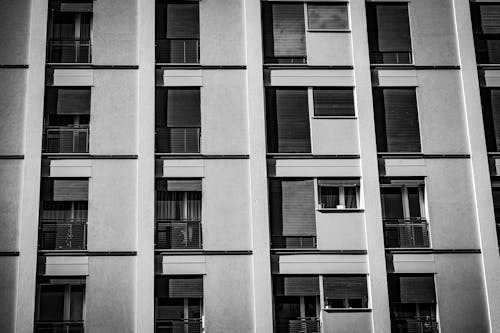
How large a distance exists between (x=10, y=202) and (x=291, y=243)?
7.28m

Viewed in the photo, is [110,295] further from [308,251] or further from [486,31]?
[486,31]

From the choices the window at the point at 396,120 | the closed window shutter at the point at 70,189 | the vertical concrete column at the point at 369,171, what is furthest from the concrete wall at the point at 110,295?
the window at the point at 396,120

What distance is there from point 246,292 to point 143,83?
A: 6.23m

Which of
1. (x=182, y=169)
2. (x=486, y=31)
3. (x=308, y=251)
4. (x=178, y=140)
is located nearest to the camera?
(x=308, y=251)

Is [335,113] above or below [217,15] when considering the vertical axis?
below

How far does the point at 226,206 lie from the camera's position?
18.7 m

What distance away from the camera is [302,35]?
20.2m

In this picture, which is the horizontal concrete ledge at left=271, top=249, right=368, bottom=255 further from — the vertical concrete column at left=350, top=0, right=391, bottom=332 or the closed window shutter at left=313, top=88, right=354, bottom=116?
the closed window shutter at left=313, top=88, right=354, bottom=116

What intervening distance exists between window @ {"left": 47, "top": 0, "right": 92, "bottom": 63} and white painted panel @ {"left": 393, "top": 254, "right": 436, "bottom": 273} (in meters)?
9.99

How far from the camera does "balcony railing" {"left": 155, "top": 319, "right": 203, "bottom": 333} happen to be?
17.9 meters

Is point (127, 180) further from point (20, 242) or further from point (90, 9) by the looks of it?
point (90, 9)

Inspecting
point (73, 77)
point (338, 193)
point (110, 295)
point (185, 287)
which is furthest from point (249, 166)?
point (73, 77)

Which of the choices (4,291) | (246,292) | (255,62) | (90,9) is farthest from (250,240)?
(90,9)

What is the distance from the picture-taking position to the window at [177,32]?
20.0m
